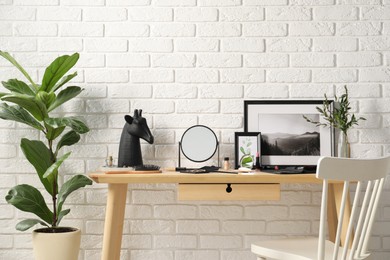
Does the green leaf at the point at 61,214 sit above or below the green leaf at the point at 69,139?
below

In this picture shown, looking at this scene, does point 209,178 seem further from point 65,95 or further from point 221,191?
point 65,95

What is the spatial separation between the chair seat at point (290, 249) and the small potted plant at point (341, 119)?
2.02ft

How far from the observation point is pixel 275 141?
282 cm

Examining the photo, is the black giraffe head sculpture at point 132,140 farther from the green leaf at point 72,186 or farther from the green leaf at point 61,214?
the green leaf at point 61,214

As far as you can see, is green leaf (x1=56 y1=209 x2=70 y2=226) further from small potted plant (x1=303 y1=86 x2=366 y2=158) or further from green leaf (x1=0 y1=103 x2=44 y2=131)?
small potted plant (x1=303 y1=86 x2=366 y2=158)

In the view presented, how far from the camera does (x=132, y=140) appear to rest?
106 inches

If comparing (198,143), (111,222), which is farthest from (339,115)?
(111,222)

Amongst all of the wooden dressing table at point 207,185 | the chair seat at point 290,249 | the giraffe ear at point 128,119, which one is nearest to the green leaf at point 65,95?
the giraffe ear at point 128,119

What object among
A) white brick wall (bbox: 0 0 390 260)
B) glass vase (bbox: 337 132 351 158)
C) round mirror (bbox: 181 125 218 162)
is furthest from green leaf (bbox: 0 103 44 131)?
glass vase (bbox: 337 132 351 158)

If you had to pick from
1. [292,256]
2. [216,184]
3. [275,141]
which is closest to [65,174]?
[216,184]

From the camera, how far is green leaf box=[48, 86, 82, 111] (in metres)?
2.66

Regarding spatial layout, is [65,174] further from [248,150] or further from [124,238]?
[248,150]

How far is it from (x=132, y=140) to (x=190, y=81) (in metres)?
0.48

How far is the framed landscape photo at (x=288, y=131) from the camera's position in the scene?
2.81 meters
